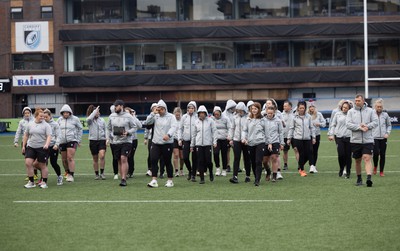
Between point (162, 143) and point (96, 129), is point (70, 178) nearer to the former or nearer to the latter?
point (96, 129)

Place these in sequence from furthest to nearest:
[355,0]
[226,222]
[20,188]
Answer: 1. [355,0]
2. [20,188]
3. [226,222]

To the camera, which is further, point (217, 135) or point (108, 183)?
point (217, 135)

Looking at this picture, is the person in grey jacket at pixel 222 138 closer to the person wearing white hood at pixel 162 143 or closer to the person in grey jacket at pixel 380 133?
the person wearing white hood at pixel 162 143

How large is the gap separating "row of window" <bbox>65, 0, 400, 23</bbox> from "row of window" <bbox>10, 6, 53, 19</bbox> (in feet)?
4.27

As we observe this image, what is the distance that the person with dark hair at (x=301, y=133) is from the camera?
22.3m

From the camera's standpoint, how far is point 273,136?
66.4ft

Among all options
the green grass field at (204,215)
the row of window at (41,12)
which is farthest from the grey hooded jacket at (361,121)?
the row of window at (41,12)

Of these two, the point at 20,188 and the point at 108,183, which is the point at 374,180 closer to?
the point at 108,183

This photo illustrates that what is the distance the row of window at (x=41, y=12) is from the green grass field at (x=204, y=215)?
4349cm

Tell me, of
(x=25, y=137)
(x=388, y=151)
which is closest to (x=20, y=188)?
(x=25, y=137)

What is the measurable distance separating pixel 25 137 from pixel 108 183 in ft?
7.73

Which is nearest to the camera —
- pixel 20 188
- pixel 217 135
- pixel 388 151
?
pixel 20 188

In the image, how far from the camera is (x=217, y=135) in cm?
2252

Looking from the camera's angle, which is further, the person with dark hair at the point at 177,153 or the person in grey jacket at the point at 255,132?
the person with dark hair at the point at 177,153
